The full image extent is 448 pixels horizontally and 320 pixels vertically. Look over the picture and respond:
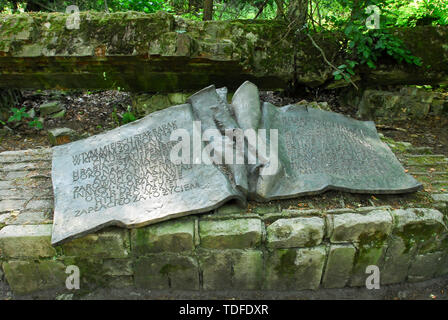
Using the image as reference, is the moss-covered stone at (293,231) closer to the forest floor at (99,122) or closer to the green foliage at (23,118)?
the forest floor at (99,122)

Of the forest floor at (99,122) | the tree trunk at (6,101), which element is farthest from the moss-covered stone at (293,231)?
the tree trunk at (6,101)

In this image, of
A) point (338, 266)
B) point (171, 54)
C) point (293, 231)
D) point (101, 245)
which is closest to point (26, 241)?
point (101, 245)

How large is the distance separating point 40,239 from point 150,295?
77 cm

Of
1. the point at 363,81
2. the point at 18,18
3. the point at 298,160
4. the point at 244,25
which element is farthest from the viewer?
the point at 363,81

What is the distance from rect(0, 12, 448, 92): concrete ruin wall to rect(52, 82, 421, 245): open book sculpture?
4.04ft

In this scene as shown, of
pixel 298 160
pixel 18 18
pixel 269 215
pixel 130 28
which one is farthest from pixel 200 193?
pixel 18 18

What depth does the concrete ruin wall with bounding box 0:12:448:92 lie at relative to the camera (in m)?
3.38

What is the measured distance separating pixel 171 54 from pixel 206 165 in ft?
5.93

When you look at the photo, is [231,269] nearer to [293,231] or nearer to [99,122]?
[293,231]

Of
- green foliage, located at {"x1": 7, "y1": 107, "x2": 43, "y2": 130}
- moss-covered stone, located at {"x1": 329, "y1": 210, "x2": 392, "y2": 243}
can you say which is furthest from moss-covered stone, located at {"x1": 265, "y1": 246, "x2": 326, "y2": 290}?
green foliage, located at {"x1": 7, "y1": 107, "x2": 43, "y2": 130}

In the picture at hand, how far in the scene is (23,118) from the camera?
168 inches

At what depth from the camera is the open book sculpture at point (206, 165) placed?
6.28 ft

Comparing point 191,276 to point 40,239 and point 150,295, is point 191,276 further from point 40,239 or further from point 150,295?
point 40,239

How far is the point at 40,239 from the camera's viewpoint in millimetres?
1882
